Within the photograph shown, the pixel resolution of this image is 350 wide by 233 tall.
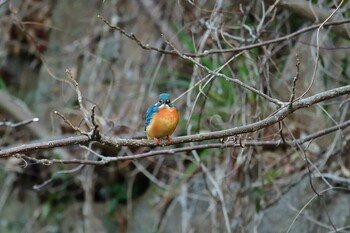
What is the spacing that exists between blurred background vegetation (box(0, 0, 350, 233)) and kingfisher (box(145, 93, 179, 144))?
54cm

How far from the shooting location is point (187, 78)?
4.55 metres

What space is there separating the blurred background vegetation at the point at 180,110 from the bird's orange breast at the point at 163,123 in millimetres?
572

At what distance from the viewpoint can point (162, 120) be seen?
2.27 meters

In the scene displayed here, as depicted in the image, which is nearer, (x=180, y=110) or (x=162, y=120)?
(x=162, y=120)

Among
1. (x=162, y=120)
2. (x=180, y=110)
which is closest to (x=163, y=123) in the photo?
(x=162, y=120)

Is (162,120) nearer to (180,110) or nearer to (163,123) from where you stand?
(163,123)

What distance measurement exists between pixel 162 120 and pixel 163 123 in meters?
0.02

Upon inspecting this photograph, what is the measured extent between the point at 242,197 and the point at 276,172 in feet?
1.06

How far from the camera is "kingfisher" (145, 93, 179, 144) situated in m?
2.26

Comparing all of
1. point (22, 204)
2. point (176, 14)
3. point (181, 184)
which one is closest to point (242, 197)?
point (181, 184)

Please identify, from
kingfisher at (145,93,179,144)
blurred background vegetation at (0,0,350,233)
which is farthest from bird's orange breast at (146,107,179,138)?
blurred background vegetation at (0,0,350,233)

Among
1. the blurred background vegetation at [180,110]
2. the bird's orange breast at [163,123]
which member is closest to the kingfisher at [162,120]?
the bird's orange breast at [163,123]

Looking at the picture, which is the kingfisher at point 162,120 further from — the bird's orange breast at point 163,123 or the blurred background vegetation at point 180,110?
the blurred background vegetation at point 180,110

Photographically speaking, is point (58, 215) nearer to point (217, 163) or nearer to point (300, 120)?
point (217, 163)
